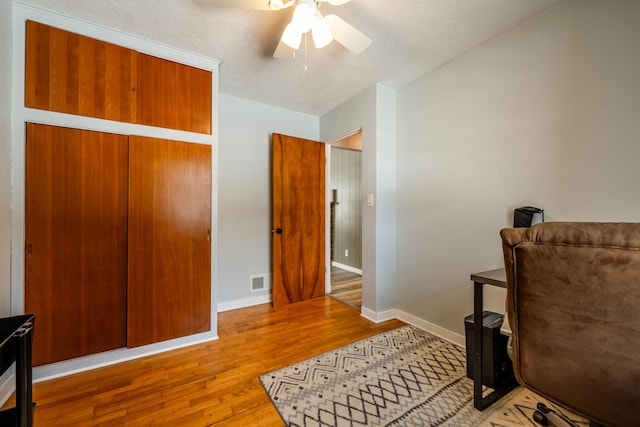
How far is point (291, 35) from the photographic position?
1.57m

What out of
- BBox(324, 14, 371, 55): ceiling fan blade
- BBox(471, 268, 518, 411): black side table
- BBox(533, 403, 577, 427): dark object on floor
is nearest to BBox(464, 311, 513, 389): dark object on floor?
BBox(471, 268, 518, 411): black side table

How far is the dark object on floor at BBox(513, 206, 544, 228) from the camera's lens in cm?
175

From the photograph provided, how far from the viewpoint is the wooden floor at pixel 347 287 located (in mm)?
3392

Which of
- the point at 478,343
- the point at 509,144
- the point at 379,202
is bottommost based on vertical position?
the point at 478,343

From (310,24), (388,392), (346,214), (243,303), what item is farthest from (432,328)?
(346,214)

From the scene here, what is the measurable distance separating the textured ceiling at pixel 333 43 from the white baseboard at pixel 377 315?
98.0 inches

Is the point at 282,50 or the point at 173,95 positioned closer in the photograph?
the point at 282,50

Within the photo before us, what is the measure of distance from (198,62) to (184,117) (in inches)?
20.8

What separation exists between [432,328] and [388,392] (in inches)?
41.0

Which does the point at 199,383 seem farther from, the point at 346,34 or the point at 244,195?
the point at 346,34

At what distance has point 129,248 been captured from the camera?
2041 millimetres

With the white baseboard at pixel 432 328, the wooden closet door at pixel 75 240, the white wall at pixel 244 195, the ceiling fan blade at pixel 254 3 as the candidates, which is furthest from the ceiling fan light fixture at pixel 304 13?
the white baseboard at pixel 432 328

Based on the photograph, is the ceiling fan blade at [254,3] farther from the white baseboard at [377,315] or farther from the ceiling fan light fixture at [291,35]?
the white baseboard at [377,315]

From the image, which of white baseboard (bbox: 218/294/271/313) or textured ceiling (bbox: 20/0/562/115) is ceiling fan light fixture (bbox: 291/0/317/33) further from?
white baseboard (bbox: 218/294/271/313)
